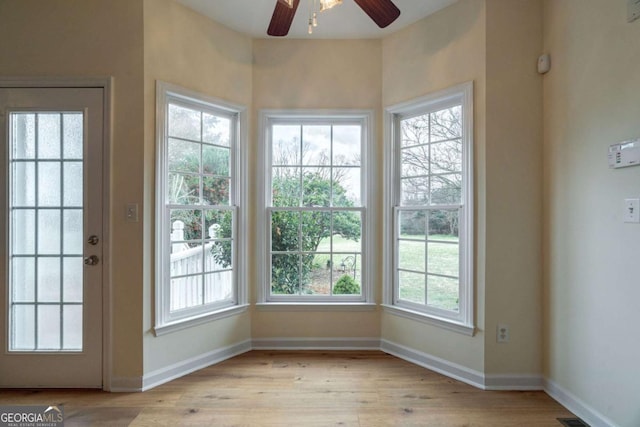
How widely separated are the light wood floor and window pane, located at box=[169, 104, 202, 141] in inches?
→ 73.2

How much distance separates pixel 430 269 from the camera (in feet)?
9.01

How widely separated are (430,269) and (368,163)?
1.06 metres

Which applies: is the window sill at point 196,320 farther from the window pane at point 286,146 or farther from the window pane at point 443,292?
the window pane at point 443,292

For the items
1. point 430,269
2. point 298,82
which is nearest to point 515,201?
point 430,269

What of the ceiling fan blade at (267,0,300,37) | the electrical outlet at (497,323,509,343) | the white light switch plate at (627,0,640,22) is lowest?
the electrical outlet at (497,323,509,343)

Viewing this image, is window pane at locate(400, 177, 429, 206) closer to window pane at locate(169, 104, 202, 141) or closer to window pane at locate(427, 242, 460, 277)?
window pane at locate(427, 242, 460, 277)

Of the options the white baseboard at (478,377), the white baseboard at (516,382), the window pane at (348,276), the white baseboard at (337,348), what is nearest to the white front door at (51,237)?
the white baseboard at (337,348)

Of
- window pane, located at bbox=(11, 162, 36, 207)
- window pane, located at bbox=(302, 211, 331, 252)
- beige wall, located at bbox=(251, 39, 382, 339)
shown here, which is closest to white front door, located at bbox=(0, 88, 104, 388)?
window pane, located at bbox=(11, 162, 36, 207)

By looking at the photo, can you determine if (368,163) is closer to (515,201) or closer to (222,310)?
(515,201)

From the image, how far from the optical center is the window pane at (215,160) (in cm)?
279

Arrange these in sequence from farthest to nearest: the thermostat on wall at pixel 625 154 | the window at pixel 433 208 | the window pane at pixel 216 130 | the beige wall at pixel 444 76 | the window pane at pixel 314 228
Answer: the window pane at pixel 314 228 → the window pane at pixel 216 130 → the window at pixel 433 208 → the beige wall at pixel 444 76 → the thermostat on wall at pixel 625 154

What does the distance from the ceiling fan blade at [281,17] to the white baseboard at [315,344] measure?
2455mm

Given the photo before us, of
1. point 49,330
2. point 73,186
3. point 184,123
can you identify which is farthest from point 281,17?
point 49,330

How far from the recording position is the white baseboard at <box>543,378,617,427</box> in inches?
75.0
